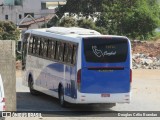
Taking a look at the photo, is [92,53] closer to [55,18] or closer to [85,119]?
[85,119]

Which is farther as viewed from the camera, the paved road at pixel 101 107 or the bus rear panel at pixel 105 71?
the paved road at pixel 101 107

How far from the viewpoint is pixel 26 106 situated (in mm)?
22578

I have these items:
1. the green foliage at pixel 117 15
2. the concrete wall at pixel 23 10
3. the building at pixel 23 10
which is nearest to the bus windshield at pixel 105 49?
the green foliage at pixel 117 15

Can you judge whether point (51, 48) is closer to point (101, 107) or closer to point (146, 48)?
point (101, 107)

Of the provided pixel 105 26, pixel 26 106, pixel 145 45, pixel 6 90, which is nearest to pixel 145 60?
pixel 145 45

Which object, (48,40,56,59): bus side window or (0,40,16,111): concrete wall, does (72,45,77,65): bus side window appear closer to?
(48,40,56,59): bus side window

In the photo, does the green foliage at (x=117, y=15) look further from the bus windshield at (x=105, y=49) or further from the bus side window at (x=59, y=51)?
the bus windshield at (x=105, y=49)

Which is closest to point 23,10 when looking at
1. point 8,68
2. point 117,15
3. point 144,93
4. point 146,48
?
point 117,15

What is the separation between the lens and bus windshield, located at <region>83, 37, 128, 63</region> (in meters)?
20.8

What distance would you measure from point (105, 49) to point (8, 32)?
33666mm

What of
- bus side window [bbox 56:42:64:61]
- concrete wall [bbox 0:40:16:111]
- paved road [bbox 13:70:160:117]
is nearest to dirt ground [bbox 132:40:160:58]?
paved road [bbox 13:70:160:117]

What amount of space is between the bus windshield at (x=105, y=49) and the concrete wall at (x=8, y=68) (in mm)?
2840

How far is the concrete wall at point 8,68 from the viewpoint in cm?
1914

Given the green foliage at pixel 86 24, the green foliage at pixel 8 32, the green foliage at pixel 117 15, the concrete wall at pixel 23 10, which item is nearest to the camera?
the green foliage at pixel 8 32
